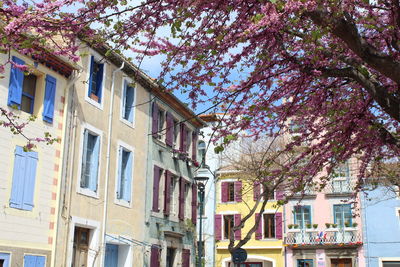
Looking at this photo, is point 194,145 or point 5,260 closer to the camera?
point 5,260

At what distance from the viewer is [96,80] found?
17.2 metres

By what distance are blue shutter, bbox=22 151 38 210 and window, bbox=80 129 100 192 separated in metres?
2.29

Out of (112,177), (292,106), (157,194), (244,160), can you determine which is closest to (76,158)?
(112,177)

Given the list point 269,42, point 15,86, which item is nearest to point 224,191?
point 15,86

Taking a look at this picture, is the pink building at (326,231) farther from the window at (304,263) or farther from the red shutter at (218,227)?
the red shutter at (218,227)

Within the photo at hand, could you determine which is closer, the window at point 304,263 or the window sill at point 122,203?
the window sill at point 122,203

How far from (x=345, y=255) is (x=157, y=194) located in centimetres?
1795

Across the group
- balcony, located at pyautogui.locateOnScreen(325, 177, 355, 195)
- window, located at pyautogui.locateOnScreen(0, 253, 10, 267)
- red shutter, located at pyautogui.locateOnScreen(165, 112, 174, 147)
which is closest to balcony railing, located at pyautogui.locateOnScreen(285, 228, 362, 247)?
balcony, located at pyautogui.locateOnScreen(325, 177, 355, 195)

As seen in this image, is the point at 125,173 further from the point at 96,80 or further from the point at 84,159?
the point at 96,80

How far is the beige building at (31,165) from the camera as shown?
41.3 ft

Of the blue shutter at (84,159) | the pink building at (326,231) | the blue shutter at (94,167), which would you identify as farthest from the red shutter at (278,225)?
the blue shutter at (84,159)

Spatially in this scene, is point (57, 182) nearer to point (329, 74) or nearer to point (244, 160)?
point (329, 74)

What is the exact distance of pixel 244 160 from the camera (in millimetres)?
27484

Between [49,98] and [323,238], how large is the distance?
80.4 feet
